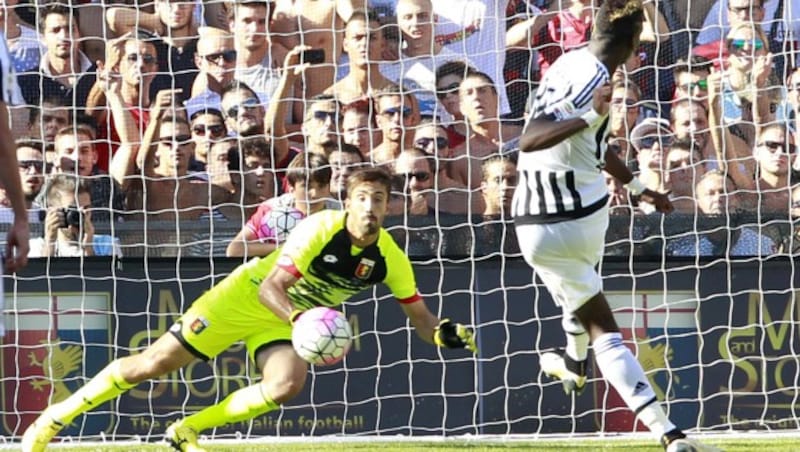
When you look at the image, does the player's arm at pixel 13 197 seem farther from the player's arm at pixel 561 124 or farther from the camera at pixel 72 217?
the camera at pixel 72 217

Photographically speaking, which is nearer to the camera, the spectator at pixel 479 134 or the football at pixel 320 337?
the football at pixel 320 337

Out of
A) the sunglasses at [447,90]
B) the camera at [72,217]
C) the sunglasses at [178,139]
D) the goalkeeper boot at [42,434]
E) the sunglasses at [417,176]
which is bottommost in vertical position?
the goalkeeper boot at [42,434]

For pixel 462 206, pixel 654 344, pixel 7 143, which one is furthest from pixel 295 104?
pixel 7 143

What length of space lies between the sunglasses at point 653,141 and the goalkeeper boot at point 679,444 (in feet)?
11.7

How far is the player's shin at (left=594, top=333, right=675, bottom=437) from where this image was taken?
20.5 feet

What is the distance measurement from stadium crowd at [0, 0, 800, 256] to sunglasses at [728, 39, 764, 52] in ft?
0.04

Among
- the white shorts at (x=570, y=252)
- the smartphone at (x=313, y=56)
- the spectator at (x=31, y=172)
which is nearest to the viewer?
the white shorts at (x=570, y=252)

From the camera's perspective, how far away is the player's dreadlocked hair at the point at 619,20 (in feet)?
21.2

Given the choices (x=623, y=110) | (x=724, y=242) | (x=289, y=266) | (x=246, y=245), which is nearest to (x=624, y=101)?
(x=623, y=110)

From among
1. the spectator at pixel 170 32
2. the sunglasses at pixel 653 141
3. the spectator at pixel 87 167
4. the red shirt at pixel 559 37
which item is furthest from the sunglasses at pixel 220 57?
the sunglasses at pixel 653 141

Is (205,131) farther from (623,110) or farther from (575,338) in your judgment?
(575,338)

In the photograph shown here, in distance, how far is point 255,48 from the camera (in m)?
9.63

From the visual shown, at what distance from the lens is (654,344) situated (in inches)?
→ 369

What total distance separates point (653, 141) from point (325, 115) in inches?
85.4
